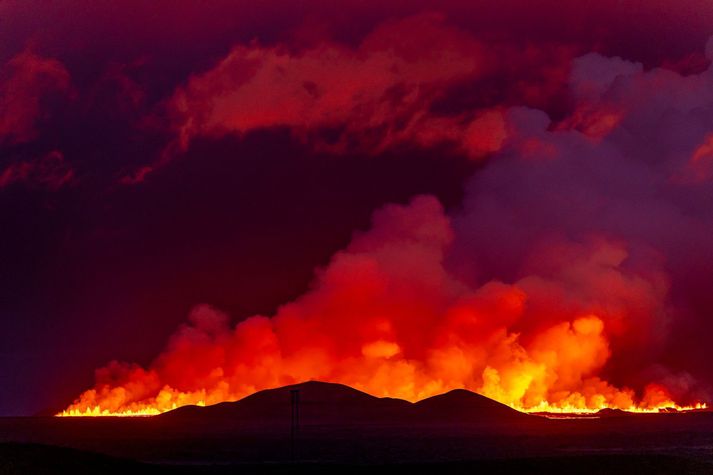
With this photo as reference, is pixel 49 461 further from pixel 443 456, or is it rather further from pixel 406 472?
pixel 443 456

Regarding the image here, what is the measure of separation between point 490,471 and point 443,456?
40814 mm

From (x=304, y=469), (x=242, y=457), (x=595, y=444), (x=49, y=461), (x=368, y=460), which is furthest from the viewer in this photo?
(x=595, y=444)

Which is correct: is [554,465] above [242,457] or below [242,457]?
below

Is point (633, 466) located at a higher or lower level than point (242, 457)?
lower

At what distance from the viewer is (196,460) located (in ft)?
391

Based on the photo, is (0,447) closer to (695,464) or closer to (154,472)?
(154,472)

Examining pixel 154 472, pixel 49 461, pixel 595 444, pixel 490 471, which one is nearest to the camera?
pixel 49 461

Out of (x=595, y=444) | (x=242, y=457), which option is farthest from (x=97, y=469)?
(x=595, y=444)

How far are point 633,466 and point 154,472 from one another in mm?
39224

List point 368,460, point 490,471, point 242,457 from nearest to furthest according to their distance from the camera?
1. point 490,471
2. point 368,460
3. point 242,457

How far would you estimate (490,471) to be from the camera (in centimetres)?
8356

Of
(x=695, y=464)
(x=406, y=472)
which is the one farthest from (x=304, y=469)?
(x=695, y=464)

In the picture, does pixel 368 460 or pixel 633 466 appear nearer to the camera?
pixel 633 466

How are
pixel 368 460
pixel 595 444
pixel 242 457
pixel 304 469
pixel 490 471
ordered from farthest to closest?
pixel 595 444
pixel 242 457
pixel 368 460
pixel 304 469
pixel 490 471
